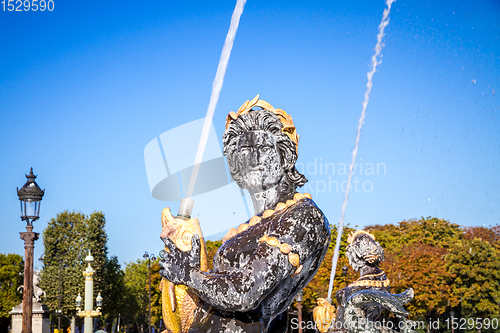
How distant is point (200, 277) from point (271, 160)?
0.90m

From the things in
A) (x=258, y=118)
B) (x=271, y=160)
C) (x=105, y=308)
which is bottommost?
(x=105, y=308)

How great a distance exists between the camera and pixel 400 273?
123 ft

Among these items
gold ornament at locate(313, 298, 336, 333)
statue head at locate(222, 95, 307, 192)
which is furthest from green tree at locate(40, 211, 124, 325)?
statue head at locate(222, 95, 307, 192)

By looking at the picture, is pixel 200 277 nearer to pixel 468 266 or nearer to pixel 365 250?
pixel 365 250

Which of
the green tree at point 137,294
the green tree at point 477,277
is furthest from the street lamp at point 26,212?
the green tree at point 137,294

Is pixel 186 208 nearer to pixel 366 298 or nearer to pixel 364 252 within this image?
pixel 366 298

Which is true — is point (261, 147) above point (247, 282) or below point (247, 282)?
above

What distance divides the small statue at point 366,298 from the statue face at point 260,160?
155 inches

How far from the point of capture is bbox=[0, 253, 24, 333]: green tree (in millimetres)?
56250

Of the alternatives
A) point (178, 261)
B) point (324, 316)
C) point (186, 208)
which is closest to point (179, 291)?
point (178, 261)

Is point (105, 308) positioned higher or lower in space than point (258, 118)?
lower

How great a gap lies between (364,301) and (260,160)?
457 cm

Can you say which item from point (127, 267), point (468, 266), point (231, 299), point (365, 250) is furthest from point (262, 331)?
point (127, 267)

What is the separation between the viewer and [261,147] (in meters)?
3.42
